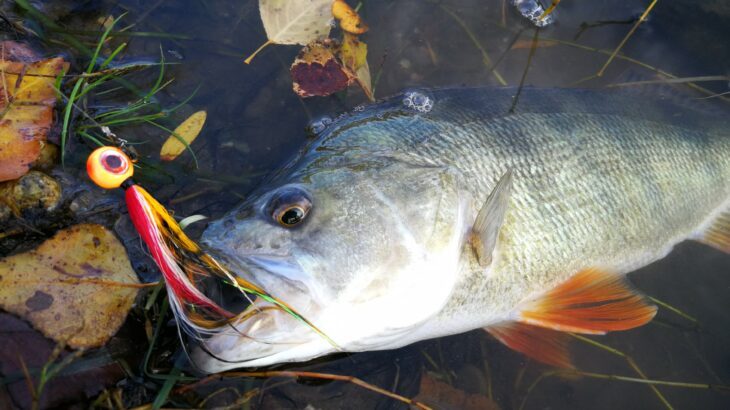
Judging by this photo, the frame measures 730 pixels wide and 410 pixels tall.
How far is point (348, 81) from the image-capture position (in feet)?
10.1

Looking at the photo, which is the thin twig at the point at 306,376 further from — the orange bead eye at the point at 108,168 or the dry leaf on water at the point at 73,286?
the orange bead eye at the point at 108,168

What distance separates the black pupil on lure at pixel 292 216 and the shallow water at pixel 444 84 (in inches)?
40.8

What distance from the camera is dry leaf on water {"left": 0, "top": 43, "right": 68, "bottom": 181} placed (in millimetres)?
2223

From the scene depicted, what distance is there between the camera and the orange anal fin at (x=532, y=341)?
8.04ft

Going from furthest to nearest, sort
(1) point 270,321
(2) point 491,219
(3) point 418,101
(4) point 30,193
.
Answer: (3) point 418,101 < (4) point 30,193 < (2) point 491,219 < (1) point 270,321

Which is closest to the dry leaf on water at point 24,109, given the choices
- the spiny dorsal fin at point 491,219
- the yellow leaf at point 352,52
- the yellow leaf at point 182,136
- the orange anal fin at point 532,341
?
the yellow leaf at point 182,136

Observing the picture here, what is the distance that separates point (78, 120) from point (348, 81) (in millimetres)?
1597

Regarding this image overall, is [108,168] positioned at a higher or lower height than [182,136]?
lower

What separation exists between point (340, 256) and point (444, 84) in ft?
7.08

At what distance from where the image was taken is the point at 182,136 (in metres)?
2.79

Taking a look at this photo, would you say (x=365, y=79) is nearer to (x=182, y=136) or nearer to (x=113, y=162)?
(x=182, y=136)

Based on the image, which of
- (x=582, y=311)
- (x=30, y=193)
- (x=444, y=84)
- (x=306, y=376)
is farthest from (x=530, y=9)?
(x=30, y=193)

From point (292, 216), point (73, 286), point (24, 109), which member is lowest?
point (73, 286)

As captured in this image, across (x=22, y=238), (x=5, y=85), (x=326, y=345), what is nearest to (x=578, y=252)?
(x=326, y=345)
